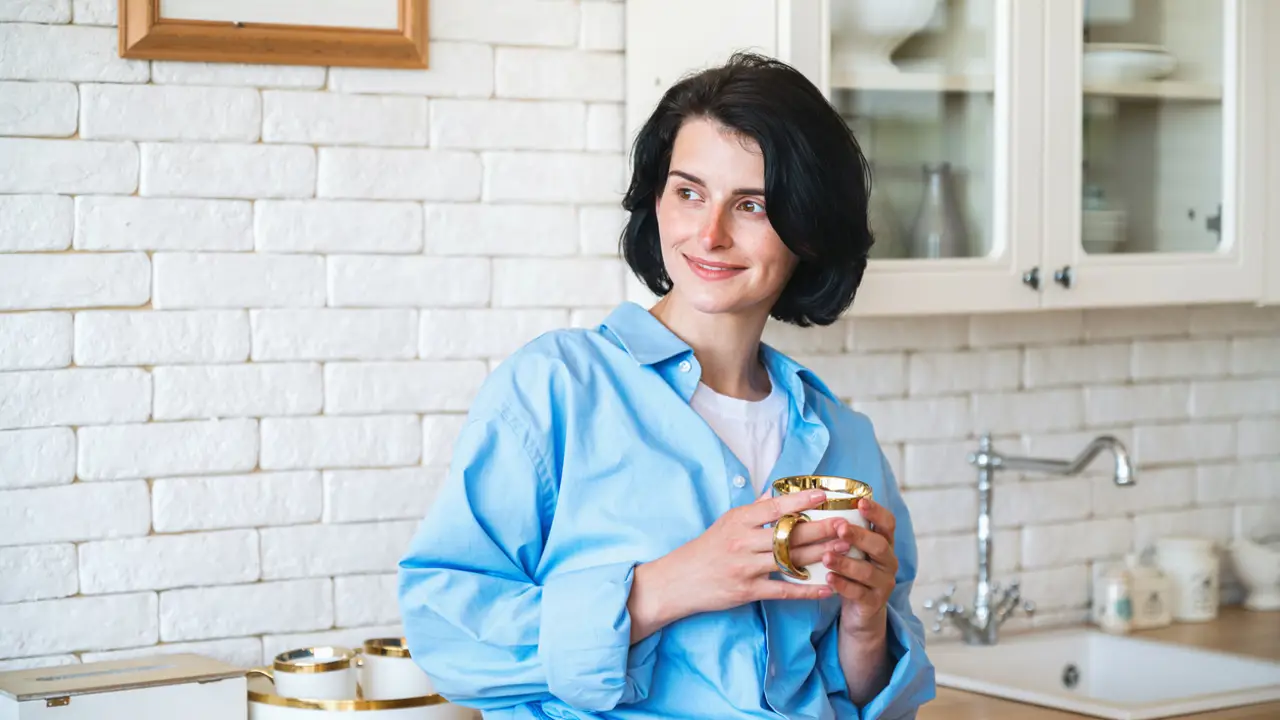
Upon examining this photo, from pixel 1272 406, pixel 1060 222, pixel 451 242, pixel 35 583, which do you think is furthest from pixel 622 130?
pixel 1272 406

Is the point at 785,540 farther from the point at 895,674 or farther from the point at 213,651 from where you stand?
the point at 213,651

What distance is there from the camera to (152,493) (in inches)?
82.3

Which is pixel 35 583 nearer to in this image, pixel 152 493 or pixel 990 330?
pixel 152 493

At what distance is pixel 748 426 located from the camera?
5.63 feet

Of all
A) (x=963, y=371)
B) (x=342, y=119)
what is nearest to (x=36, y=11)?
(x=342, y=119)

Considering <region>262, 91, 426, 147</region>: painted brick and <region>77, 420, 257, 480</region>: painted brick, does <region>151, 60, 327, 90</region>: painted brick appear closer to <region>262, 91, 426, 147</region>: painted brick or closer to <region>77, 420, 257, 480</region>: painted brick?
<region>262, 91, 426, 147</region>: painted brick

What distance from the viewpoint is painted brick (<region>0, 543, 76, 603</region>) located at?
2.01 m

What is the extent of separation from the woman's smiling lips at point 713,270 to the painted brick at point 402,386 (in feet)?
2.45

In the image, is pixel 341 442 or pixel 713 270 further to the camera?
pixel 341 442

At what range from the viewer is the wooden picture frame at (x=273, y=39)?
2.03m

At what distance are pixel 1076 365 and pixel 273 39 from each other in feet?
5.36

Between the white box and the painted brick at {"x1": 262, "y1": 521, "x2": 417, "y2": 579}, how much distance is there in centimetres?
24

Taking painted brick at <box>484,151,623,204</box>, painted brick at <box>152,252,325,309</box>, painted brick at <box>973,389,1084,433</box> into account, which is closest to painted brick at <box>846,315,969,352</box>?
painted brick at <box>973,389,1084,433</box>

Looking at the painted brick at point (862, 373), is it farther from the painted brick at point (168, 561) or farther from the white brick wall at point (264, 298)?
the painted brick at point (168, 561)
